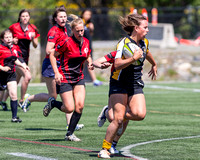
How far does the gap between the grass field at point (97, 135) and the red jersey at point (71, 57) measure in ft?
3.37

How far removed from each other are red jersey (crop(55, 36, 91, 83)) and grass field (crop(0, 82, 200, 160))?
103cm

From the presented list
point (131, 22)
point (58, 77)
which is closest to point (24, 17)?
point (58, 77)

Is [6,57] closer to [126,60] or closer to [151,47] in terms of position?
[126,60]

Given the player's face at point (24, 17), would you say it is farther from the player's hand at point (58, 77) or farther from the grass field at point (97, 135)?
the player's hand at point (58, 77)

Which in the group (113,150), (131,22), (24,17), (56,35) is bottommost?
(113,150)

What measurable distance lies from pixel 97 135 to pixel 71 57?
1.49 m

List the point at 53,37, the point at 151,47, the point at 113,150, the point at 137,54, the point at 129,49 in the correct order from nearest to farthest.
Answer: the point at 137,54 < the point at 129,49 < the point at 113,150 < the point at 53,37 < the point at 151,47

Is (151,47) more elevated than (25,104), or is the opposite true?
(25,104)

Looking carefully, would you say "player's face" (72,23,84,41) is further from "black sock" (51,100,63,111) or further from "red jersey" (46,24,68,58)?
"red jersey" (46,24,68,58)

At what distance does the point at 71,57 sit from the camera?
931 centimetres

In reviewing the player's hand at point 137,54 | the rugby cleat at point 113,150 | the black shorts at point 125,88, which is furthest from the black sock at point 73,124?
the player's hand at point 137,54

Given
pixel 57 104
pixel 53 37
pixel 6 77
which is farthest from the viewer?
pixel 6 77

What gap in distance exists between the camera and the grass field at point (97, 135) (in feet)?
26.2

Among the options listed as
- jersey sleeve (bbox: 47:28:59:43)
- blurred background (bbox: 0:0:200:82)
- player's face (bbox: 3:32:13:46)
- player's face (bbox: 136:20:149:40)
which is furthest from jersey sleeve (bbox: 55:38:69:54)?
blurred background (bbox: 0:0:200:82)
